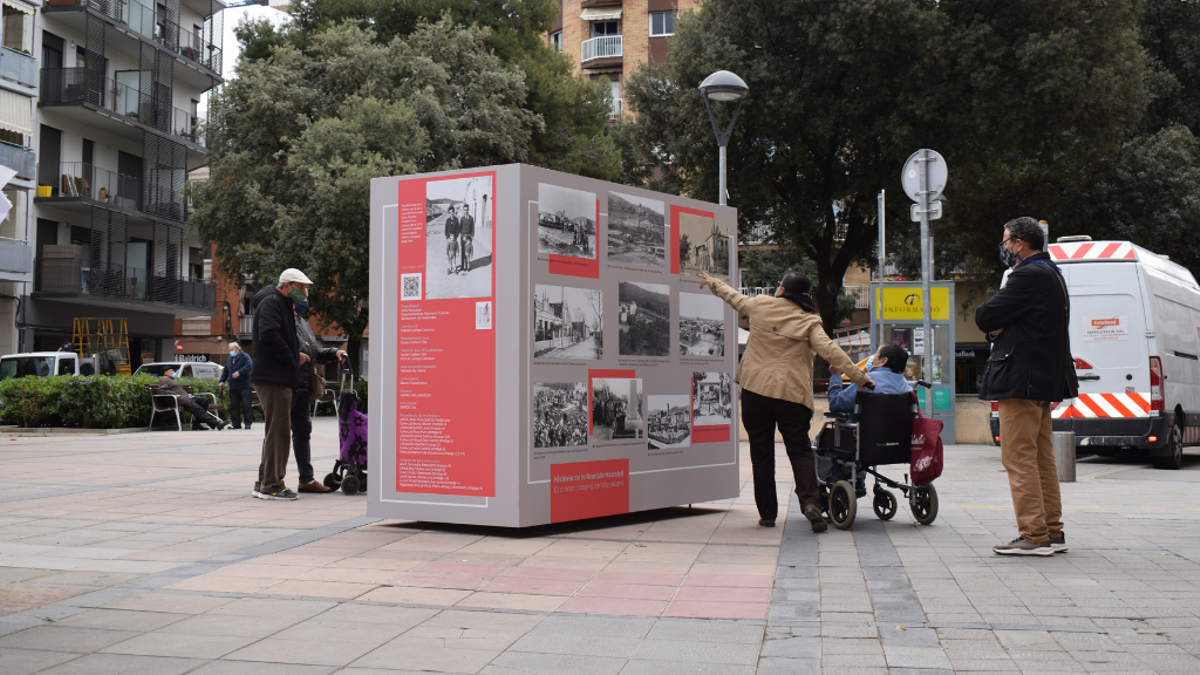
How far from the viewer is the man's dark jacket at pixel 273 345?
9352 mm

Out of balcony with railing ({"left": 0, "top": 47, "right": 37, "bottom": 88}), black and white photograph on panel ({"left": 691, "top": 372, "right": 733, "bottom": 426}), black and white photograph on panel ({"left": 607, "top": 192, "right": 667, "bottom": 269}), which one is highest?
balcony with railing ({"left": 0, "top": 47, "right": 37, "bottom": 88})

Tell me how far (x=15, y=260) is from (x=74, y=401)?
48.0ft

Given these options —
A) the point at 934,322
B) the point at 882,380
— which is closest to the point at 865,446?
the point at 882,380

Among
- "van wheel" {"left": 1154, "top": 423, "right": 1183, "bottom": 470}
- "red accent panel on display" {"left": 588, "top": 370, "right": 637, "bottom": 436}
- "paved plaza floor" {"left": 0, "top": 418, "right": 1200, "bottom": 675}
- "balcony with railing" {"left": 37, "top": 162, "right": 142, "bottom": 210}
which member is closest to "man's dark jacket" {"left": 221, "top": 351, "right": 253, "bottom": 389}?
"paved plaza floor" {"left": 0, "top": 418, "right": 1200, "bottom": 675}

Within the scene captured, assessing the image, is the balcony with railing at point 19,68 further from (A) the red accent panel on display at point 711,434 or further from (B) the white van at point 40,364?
(A) the red accent panel on display at point 711,434

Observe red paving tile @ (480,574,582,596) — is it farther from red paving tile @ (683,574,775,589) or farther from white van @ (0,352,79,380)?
white van @ (0,352,79,380)

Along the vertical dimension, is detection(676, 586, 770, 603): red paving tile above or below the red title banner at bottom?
below

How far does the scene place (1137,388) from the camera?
14805mm

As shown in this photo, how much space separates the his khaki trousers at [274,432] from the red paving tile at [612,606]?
4.75 metres

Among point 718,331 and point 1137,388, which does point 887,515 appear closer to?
point 718,331

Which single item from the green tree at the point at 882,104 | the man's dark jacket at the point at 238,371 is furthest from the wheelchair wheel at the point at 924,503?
the green tree at the point at 882,104

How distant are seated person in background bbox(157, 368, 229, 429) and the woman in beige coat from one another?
17.0 m

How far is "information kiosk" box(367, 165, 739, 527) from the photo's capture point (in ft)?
24.4

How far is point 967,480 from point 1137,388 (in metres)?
4.00
